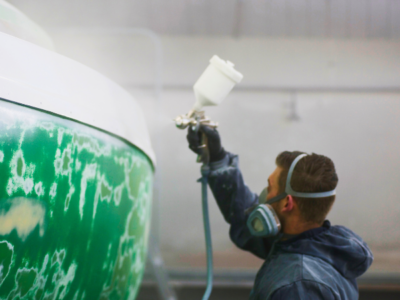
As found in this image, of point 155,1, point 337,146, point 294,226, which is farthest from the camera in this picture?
point 155,1

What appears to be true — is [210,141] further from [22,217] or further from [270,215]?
[22,217]

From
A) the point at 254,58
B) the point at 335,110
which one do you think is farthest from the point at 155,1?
the point at 335,110

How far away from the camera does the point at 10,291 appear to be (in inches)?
16.1

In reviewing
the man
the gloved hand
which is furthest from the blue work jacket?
the gloved hand

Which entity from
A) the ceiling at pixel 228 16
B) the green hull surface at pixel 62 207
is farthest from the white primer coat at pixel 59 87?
the ceiling at pixel 228 16

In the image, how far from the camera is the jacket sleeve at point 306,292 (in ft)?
1.59

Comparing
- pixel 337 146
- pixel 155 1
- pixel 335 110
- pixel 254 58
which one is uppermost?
pixel 155 1

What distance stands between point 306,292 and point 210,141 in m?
0.34

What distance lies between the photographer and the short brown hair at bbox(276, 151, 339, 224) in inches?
22.1

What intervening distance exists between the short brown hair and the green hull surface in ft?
1.03

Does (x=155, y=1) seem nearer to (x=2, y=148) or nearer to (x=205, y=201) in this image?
→ (x=205, y=201)

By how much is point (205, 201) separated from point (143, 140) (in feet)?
0.63

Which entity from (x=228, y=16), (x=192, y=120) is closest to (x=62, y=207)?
(x=192, y=120)

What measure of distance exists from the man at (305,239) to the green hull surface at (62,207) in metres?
0.25
